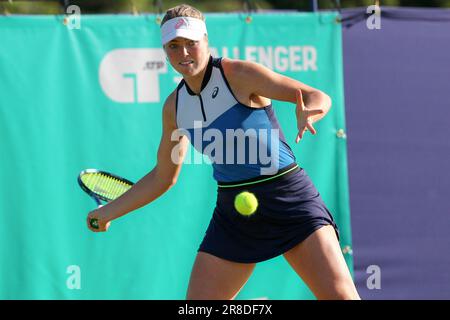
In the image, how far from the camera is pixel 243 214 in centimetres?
394

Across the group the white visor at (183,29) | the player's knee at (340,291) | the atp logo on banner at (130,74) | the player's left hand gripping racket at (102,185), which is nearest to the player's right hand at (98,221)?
the player's left hand gripping racket at (102,185)

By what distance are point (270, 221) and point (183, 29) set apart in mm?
921

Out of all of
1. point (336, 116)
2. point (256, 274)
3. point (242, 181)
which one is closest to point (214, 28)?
point (336, 116)

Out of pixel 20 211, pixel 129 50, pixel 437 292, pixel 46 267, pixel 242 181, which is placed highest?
pixel 129 50

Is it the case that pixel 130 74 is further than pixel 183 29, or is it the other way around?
pixel 130 74

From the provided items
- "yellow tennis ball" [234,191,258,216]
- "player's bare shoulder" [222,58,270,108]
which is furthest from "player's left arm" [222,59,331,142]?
"yellow tennis ball" [234,191,258,216]

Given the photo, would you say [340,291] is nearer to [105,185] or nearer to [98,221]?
[98,221]

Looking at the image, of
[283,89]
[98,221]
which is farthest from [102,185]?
[283,89]

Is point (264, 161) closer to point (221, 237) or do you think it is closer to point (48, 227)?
point (221, 237)

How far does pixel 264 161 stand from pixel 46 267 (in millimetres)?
2098

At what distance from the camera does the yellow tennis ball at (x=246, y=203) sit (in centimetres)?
388

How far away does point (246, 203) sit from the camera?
3881 millimetres

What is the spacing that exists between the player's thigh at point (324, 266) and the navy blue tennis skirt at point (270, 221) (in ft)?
0.14

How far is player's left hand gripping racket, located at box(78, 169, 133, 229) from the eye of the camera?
4504mm
